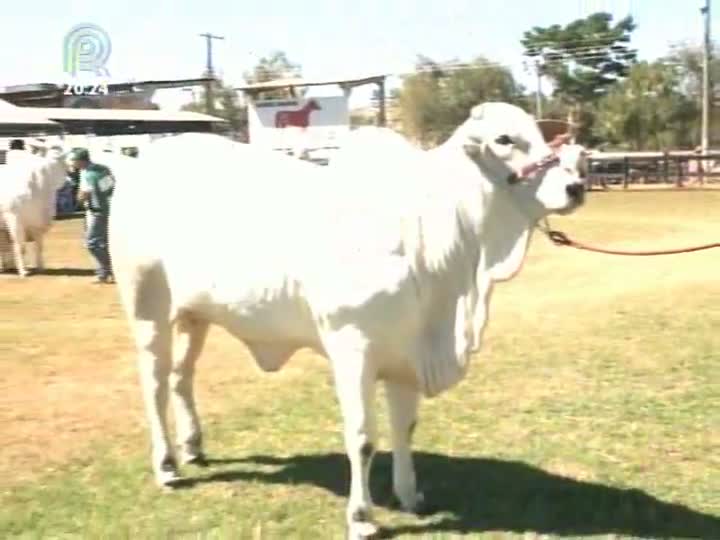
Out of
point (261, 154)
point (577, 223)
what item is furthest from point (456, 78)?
point (261, 154)

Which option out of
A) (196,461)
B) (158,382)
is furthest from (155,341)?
(196,461)

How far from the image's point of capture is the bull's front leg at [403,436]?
5695 mm

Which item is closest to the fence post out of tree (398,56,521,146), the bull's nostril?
tree (398,56,521,146)

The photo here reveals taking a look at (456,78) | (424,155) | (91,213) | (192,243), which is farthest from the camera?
(456,78)

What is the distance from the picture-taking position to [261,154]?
6.03 m

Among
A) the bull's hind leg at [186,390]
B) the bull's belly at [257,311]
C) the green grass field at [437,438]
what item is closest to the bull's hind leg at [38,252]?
the green grass field at [437,438]

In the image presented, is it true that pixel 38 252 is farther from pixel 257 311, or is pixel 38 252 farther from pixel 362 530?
pixel 362 530

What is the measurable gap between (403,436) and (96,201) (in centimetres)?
997

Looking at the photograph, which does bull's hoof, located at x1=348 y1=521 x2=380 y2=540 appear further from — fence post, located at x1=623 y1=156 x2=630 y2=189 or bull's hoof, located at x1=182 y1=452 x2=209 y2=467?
fence post, located at x1=623 y1=156 x2=630 y2=189

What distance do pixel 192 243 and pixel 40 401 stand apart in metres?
3.25

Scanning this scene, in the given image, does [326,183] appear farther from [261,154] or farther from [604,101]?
[604,101]

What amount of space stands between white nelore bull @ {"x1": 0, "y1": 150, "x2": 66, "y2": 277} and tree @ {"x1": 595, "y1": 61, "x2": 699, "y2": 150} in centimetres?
4439

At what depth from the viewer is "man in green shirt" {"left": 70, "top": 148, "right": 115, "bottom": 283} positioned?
14734 millimetres

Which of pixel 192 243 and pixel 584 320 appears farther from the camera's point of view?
pixel 584 320
